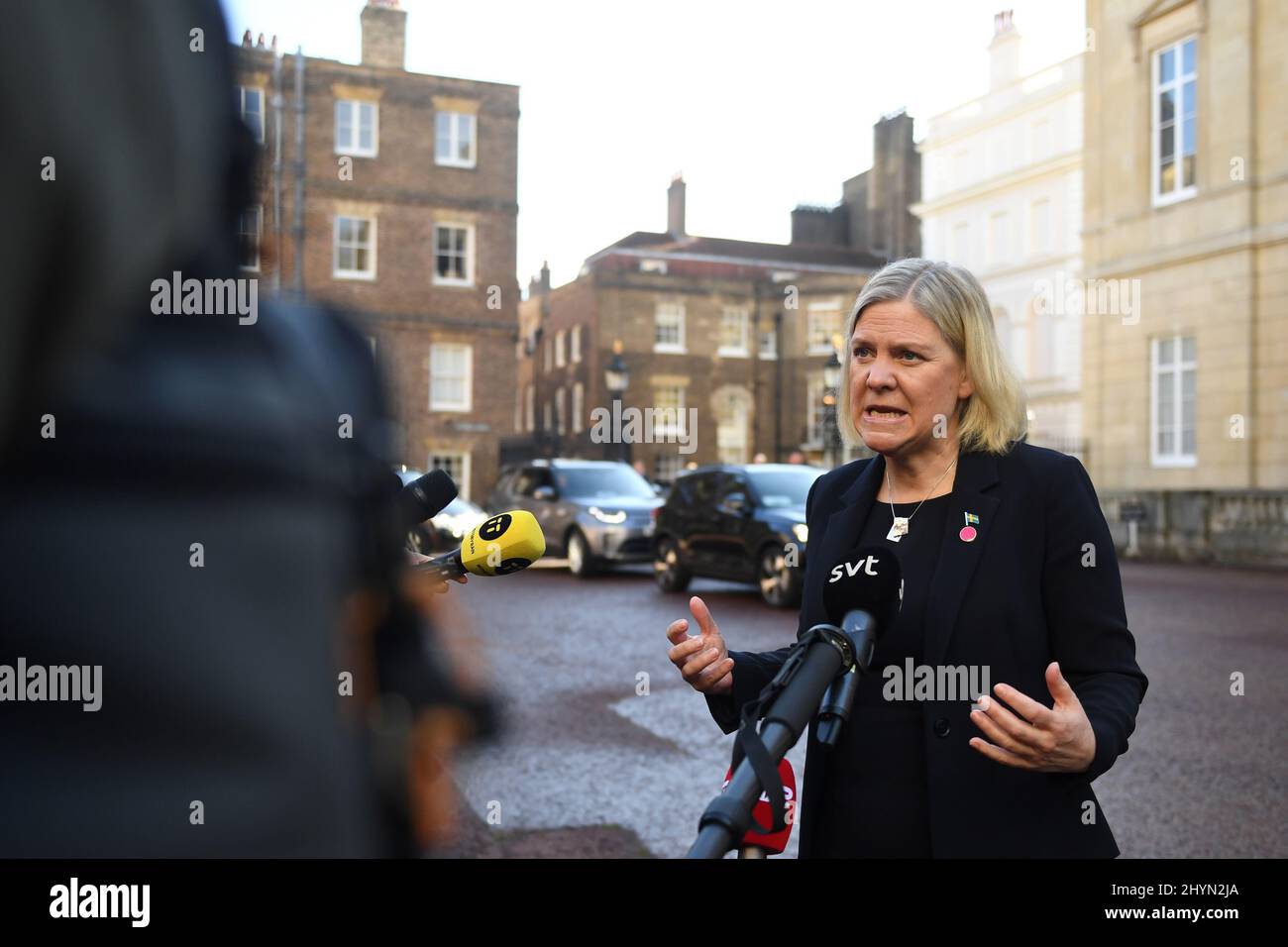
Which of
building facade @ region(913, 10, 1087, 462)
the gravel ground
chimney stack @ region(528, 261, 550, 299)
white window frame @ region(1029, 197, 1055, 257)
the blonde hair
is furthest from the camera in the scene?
chimney stack @ region(528, 261, 550, 299)

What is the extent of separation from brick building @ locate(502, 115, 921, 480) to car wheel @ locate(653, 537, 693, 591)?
2524cm

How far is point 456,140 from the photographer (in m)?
32.0

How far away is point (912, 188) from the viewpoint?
53750 mm

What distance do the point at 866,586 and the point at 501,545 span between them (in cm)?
75

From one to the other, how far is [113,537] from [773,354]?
46184 mm

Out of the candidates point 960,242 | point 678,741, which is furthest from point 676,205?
point 678,741

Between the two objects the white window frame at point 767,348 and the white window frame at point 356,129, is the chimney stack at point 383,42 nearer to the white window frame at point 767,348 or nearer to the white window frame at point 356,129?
the white window frame at point 356,129

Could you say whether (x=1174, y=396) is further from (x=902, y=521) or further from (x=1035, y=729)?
(x=1035, y=729)

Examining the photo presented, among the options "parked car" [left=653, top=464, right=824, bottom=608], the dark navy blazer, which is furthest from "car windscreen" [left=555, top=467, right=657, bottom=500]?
the dark navy blazer

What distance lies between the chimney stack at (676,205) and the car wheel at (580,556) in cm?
3544

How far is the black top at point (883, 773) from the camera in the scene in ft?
7.36

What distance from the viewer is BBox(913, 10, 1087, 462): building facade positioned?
3647 centimetres

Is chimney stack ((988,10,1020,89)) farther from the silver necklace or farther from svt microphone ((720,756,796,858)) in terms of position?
svt microphone ((720,756,796,858))
